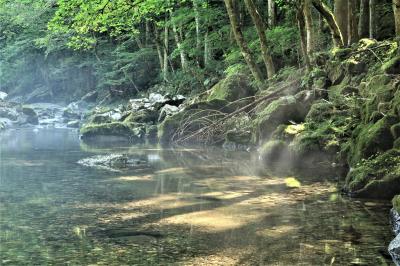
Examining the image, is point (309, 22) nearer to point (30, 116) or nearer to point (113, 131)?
point (113, 131)

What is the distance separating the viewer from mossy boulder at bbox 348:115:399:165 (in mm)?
9422

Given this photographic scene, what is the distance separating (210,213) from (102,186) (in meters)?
3.00

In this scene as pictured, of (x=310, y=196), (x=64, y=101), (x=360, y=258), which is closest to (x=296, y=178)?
(x=310, y=196)

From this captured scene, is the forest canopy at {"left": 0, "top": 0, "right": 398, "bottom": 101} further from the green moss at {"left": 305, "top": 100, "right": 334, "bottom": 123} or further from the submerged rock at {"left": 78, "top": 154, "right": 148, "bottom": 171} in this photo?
the submerged rock at {"left": 78, "top": 154, "right": 148, "bottom": 171}

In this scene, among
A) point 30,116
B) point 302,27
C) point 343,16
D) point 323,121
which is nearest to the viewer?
point 323,121

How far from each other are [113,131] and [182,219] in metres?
15.1

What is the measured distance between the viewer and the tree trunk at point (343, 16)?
1631 cm

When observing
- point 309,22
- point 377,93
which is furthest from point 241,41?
point 377,93

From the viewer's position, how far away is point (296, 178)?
10.5 metres

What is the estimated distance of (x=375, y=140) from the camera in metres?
9.53

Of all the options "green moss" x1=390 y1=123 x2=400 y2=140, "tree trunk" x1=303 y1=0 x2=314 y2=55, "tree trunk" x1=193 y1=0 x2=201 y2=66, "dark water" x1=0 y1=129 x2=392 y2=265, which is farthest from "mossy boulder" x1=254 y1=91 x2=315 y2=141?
"tree trunk" x1=193 y1=0 x2=201 y2=66

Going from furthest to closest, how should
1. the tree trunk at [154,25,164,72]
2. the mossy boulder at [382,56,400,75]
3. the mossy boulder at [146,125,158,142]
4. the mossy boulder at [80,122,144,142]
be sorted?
the tree trunk at [154,25,164,72]
the mossy boulder at [80,122,144,142]
the mossy boulder at [146,125,158,142]
the mossy boulder at [382,56,400,75]

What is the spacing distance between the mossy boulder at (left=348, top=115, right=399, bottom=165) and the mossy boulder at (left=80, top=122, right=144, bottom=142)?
12.8 meters

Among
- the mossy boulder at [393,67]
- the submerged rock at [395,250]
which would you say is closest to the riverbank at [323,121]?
the mossy boulder at [393,67]
